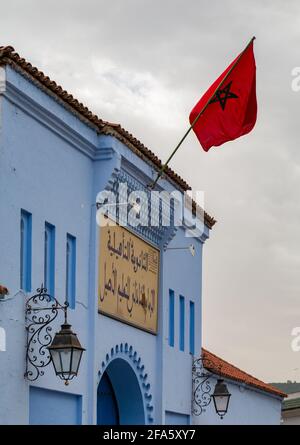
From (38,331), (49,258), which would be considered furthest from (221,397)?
(38,331)

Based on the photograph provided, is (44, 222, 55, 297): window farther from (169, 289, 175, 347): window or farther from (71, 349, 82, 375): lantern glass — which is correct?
(169, 289, 175, 347): window

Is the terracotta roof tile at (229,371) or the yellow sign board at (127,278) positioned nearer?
the yellow sign board at (127,278)

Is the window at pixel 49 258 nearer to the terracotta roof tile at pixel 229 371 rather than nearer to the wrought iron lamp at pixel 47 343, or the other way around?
the wrought iron lamp at pixel 47 343

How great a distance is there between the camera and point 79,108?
17.2 m

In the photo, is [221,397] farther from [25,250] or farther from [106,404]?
[25,250]

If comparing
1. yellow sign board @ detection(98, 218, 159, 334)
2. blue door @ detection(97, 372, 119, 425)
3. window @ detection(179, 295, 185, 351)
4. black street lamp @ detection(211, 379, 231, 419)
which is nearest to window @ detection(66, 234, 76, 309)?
yellow sign board @ detection(98, 218, 159, 334)

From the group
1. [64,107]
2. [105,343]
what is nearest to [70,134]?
[64,107]

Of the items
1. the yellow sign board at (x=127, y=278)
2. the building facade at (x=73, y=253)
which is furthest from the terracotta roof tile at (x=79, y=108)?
the yellow sign board at (x=127, y=278)

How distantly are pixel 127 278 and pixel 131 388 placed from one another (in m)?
2.22

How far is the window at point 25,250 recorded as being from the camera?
15875 millimetres

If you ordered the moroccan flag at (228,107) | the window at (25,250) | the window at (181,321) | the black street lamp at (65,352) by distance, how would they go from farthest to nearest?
the window at (181,321), the moroccan flag at (228,107), the window at (25,250), the black street lamp at (65,352)

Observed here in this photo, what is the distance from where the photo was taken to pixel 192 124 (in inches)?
731

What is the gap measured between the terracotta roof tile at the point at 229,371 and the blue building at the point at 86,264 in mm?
1544

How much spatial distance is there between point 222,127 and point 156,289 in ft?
12.9
